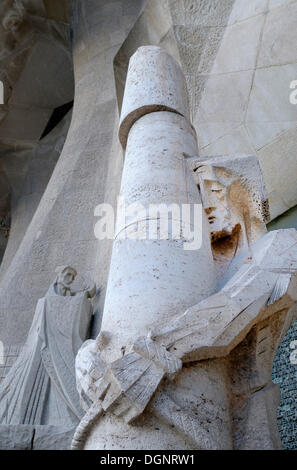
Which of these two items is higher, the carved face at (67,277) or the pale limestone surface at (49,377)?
the carved face at (67,277)

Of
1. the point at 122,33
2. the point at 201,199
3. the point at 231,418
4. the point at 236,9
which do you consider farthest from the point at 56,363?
the point at 122,33

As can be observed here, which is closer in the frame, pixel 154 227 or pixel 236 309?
pixel 236 309

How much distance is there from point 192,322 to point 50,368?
1733mm

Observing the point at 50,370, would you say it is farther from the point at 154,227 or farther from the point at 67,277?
the point at 154,227

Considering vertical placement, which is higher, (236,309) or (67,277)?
(67,277)

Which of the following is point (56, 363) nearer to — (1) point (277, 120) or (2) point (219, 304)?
(2) point (219, 304)

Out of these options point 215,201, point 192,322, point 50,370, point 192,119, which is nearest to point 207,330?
point 192,322

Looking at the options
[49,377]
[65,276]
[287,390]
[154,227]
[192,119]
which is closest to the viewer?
[154,227]

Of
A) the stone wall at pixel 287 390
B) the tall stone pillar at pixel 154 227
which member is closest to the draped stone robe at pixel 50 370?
the tall stone pillar at pixel 154 227

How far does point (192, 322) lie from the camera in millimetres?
1722

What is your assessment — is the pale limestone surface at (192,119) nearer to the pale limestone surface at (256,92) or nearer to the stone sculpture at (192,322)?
the pale limestone surface at (256,92)

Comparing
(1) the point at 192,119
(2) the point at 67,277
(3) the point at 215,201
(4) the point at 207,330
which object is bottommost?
(4) the point at 207,330

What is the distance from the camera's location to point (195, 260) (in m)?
2.02

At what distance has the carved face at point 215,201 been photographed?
2305 mm
